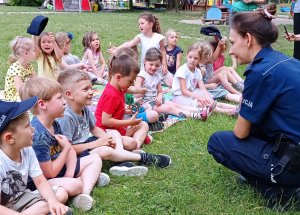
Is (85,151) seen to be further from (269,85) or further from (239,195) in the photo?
(269,85)

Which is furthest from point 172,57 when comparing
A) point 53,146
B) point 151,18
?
point 53,146

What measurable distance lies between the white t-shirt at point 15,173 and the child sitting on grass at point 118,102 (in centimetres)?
123

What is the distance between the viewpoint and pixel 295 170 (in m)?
2.66

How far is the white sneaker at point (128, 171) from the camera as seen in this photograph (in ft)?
11.0

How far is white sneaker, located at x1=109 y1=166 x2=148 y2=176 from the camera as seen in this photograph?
11.0ft

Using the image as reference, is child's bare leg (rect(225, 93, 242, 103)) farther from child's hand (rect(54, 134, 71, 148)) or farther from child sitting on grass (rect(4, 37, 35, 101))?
child's hand (rect(54, 134, 71, 148))

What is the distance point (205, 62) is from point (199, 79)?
1.46 ft

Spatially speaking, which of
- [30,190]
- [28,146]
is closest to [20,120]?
[28,146]

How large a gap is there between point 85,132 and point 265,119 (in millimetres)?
1435

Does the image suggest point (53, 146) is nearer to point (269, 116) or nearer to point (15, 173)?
point (15, 173)

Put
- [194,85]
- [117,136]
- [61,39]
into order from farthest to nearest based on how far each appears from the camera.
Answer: [61,39]
[194,85]
[117,136]

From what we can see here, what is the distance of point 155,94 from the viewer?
17.4ft

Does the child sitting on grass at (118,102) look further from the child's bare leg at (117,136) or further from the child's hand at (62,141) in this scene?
the child's hand at (62,141)

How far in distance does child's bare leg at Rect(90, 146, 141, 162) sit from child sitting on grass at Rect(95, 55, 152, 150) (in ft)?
0.78
